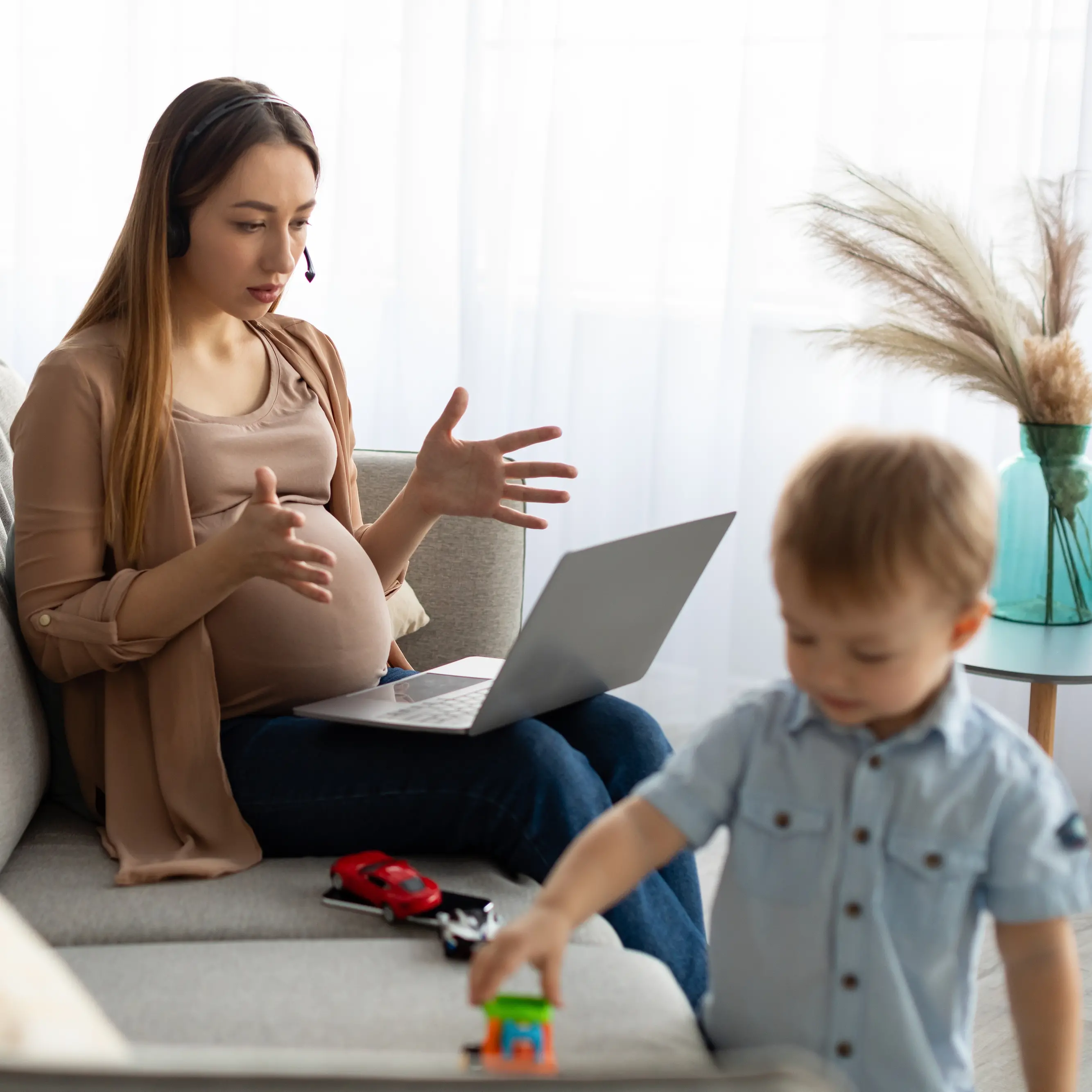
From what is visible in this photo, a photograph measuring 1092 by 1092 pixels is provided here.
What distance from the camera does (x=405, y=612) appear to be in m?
1.75

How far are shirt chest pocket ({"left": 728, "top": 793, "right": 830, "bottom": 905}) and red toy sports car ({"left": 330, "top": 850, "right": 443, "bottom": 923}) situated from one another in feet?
1.24

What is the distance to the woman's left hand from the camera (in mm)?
1544

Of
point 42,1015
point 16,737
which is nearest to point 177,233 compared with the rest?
point 16,737

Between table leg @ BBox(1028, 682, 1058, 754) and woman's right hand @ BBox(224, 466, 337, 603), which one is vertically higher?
woman's right hand @ BBox(224, 466, 337, 603)

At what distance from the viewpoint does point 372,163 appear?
308 centimetres

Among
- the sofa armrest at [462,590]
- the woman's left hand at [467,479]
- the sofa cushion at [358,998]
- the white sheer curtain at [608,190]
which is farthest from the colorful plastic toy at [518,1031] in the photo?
the white sheer curtain at [608,190]

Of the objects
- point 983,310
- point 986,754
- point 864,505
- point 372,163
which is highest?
point 372,163

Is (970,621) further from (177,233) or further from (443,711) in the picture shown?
(177,233)

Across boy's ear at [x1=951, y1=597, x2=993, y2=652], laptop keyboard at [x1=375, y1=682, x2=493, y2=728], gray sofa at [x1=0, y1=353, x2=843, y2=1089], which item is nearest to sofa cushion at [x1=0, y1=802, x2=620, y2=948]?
gray sofa at [x1=0, y1=353, x2=843, y2=1089]

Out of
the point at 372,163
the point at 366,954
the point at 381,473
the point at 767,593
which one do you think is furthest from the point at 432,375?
the point at 366,954

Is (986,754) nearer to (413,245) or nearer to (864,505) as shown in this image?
(864,505)

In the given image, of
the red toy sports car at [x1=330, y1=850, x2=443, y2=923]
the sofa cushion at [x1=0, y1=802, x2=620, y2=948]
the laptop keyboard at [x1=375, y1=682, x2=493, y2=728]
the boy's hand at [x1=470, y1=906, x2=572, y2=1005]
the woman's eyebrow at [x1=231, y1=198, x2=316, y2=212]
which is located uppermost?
the woman's eyebrow at [x1=231, y1=198, x2=316, y2=212]

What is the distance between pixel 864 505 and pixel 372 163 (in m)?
2.51

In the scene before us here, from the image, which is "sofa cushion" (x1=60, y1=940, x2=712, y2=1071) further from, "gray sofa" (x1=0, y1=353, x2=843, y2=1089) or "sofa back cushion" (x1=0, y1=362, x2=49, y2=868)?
"sofa back cushion" (x1=0, y1=362, x2=49, y2=868)
